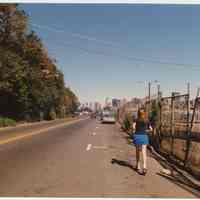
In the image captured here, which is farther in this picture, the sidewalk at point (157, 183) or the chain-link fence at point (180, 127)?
the chain-link fence at point (180, 127)

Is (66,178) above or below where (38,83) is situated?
below

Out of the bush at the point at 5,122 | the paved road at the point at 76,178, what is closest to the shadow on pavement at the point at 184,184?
the paved road at the point at 76,178

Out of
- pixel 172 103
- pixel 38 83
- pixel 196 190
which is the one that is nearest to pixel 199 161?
pixel 172 103

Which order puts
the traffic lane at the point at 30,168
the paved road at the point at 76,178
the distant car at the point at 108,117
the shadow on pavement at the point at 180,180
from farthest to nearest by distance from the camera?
the distant car at the point at 108,117
the shadow on pavement at the point at 180,180
the traffic lane at the point at 30,168
the paved road at the point at 76,178

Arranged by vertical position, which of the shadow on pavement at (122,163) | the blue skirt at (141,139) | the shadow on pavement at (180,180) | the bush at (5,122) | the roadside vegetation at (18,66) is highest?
the roadside vegetation at (18,66)

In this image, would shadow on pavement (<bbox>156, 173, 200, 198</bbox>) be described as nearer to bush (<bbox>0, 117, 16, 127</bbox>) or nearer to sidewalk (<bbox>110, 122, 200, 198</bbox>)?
sidewalk (<bbox>110, 122, 200, 198</bbox>)

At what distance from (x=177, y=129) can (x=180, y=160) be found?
16.4 ft

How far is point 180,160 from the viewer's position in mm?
12438

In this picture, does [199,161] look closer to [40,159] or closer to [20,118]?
[40,159]

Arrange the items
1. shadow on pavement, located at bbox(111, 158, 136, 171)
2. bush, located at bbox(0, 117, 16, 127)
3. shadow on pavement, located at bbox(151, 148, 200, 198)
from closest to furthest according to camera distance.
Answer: shadow on pavement, located at bbox(151, 148, 200, 198), shadow on pavement, located at bbox(111, 158, 136, 171), bush, located at bbox(0, 117, 16, 127)

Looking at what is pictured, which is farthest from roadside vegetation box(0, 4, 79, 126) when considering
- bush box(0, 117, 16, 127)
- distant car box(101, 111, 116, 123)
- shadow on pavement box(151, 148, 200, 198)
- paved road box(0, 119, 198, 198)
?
shadow on pavement box(151, 148, 200, 198)

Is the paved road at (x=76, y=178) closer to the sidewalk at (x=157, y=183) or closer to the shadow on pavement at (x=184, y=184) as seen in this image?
the sidewalk at (x=157, y=183)

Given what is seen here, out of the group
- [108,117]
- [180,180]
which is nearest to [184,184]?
[180,180]

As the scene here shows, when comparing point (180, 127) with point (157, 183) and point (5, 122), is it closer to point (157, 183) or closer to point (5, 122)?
point (157, 183)
